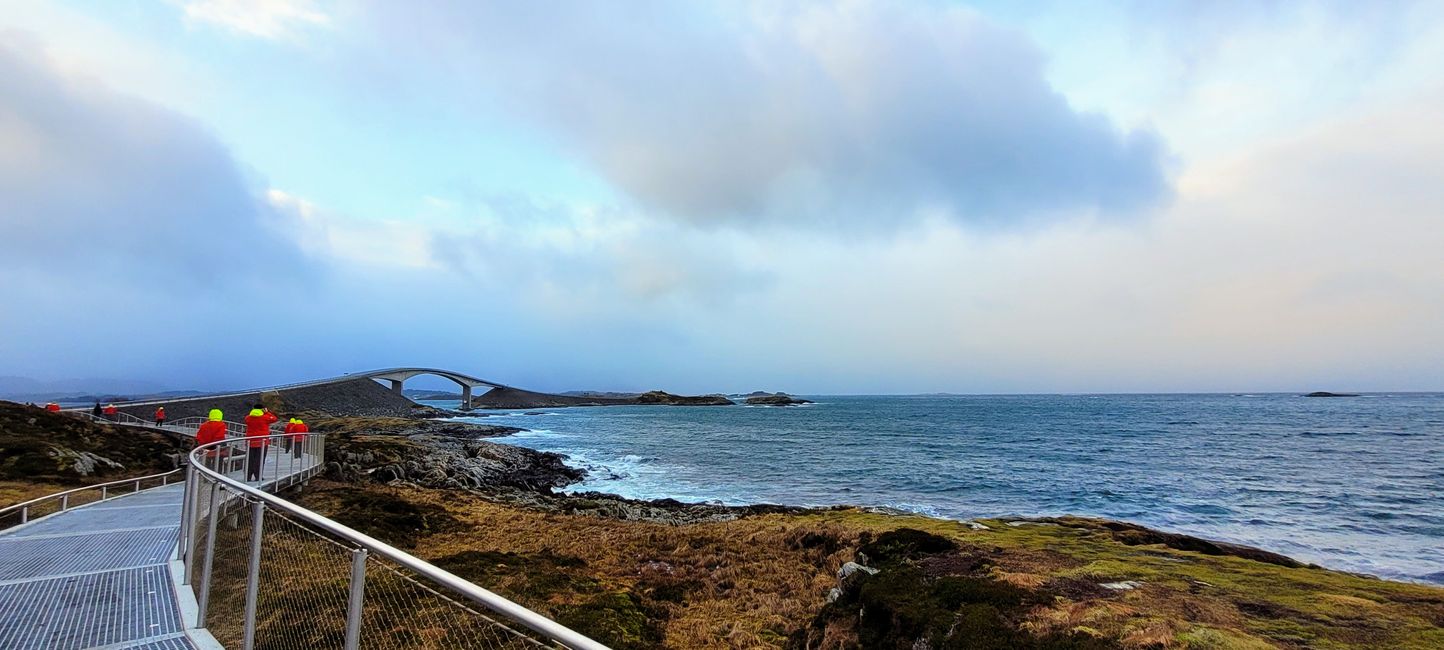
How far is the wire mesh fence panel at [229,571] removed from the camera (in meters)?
5.34

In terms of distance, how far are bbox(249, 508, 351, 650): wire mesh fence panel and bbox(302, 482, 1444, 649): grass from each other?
3.23m

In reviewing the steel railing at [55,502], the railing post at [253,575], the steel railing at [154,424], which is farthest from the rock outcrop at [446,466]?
the railing post at [253,575]

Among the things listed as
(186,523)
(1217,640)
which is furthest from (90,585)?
(1217,640)

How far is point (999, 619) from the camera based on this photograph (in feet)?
24.4

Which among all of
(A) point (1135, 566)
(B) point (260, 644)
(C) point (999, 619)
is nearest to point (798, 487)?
(A) point (1135, 566)

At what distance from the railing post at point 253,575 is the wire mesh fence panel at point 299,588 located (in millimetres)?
78

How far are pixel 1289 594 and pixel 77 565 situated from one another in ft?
54.8

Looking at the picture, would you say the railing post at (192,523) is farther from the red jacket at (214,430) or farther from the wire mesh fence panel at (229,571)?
the red jacket at (214,430)

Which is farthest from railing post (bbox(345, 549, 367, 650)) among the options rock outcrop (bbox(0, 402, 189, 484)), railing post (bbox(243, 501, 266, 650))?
rock outcrop (bbox(0, 402, 189, 484))

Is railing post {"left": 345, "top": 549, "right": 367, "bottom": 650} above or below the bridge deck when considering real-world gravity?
above

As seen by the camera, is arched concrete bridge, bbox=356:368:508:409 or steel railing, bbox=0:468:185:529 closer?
steel railing, bbox=0:468:185:529

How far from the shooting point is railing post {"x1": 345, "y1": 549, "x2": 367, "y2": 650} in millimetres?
3162

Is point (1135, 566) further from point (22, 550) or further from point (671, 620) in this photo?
point (22, 550)

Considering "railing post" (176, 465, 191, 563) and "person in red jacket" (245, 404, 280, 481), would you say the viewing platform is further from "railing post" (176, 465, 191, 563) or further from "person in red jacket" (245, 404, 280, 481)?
"person in red jacket" (245, 404, 280, 481)
